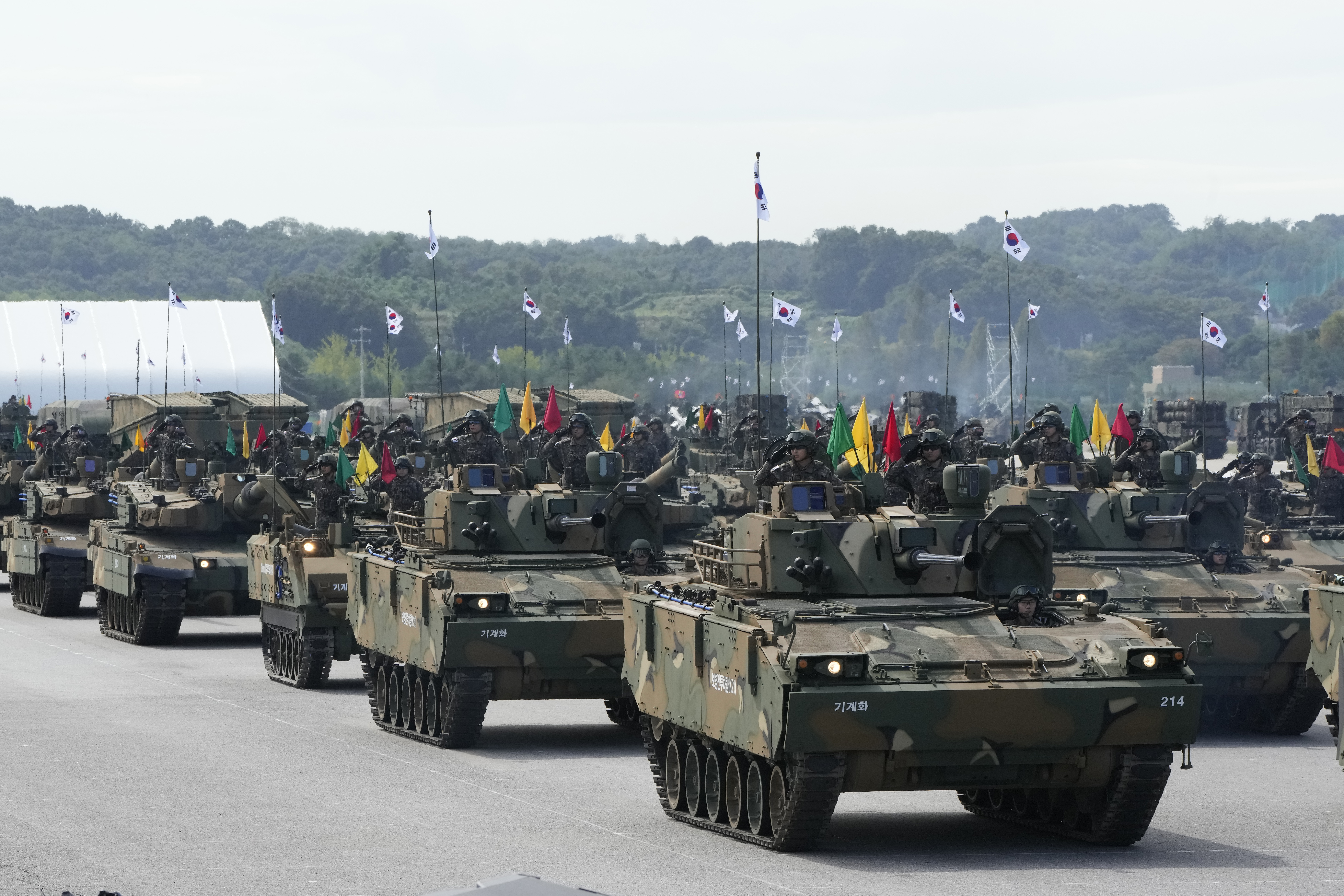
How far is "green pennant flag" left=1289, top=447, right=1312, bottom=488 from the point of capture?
1544 inches

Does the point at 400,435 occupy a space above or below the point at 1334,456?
above

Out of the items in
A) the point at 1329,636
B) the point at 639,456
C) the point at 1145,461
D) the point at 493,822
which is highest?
the point at 1145,461

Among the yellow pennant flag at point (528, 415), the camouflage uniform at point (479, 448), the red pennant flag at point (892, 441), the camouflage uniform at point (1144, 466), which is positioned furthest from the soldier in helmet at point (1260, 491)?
the camouflage uniform at point (479, 448)

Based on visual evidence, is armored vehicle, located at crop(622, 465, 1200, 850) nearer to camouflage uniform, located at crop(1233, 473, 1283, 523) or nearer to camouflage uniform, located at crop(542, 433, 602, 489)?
camouflage uniform, located at crop(542, 433, 602, 489)

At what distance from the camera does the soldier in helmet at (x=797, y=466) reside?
19.2 metres

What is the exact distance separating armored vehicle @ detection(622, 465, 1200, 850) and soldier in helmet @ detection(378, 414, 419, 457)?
70.1ft

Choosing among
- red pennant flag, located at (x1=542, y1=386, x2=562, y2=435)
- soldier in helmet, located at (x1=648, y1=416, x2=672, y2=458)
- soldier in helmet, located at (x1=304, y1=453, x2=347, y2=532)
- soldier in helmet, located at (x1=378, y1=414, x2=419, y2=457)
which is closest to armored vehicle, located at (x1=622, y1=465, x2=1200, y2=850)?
soldier in helmet, located at (x1=304, y1=453, x2=347, y2=532)

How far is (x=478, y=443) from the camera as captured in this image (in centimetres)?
2894

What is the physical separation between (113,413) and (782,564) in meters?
58.0

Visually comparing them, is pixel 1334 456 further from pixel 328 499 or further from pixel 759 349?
pixel 759 349

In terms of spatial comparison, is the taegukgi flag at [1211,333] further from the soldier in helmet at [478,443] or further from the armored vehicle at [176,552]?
the soldier in helmet at [478,443]

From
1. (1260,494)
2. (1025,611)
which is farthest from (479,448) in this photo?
(1260,494)

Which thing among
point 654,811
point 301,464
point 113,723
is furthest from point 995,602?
point 301,464

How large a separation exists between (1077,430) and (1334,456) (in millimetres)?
4564
